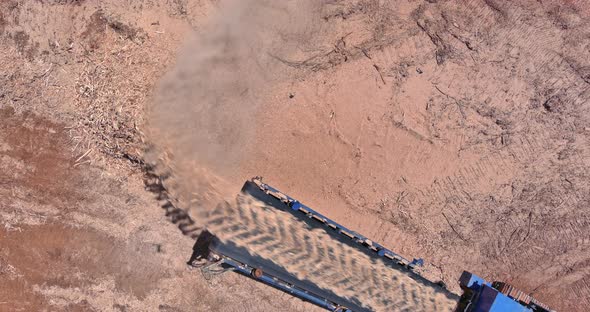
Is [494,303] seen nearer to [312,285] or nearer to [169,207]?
[312,285]

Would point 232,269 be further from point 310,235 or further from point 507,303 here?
point 507,303

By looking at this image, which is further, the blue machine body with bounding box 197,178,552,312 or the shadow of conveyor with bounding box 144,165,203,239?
the shadow of conveyor with bounding box 144,165,203,239

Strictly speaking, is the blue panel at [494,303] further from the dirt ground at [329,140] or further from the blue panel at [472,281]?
the dirt ground at [329,140]

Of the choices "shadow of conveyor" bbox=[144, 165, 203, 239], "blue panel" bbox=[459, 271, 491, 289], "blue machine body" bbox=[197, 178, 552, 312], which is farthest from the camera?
"blue panel" bbox=[459, 271, 491, 289]

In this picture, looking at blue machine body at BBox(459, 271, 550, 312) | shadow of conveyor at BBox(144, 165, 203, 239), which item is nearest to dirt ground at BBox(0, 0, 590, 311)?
shadow of conveyor at BBox(144, 165, 203, 239)

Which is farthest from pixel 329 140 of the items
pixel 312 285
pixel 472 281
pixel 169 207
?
pixel 472 281

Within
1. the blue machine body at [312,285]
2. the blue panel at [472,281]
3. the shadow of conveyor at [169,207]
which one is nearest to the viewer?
the blue machine body at [312,285]

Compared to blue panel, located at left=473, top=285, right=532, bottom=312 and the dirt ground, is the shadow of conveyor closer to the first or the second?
the dirt ground

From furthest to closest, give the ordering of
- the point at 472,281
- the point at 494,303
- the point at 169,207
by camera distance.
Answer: the point at 472,281 → the point at 169,207 → the point at 494,303

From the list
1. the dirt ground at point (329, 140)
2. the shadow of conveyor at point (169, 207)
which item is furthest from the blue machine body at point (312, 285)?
the shadow of conveyor at point (169, 207)
